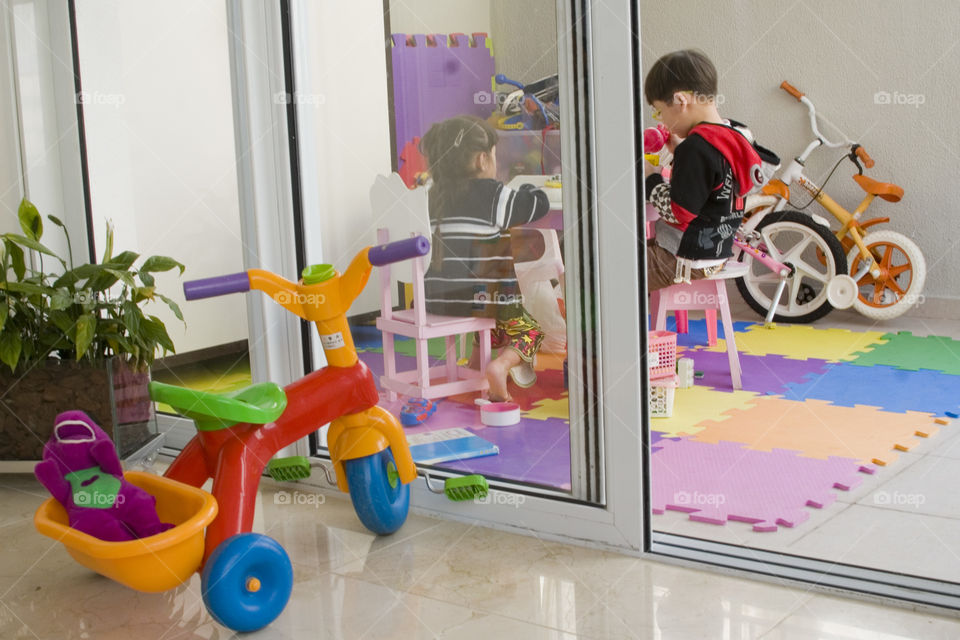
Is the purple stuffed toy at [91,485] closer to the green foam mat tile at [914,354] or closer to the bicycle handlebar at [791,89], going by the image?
the green foam mat tile at [914,354]

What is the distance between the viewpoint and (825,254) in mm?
3631

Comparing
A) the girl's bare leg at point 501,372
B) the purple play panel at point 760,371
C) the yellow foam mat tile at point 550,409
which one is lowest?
the purple play panel at point 760,371

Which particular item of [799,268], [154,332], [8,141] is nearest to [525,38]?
[154,332]

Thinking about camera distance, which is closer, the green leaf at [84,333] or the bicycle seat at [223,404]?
the bicycle seat at [223,404]

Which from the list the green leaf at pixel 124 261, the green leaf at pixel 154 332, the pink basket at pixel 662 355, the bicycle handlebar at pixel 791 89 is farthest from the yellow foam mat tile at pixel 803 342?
the green leaf at pixel 124 261

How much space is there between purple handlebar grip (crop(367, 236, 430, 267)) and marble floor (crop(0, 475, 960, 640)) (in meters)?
0.56

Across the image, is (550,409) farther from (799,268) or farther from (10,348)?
(799,268)

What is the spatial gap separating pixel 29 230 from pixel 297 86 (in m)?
0.72

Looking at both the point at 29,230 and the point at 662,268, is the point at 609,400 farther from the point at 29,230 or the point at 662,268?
the point at 29,230

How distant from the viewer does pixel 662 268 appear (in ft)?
9.09

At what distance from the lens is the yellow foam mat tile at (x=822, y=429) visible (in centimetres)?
226

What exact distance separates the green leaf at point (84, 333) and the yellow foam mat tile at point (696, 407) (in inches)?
55.7

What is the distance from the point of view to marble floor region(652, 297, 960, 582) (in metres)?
1.64

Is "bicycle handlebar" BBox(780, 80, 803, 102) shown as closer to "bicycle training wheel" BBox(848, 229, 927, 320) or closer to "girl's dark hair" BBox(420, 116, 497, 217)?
"bicycle training wheel" BBox(848, 229, 927, 320)
